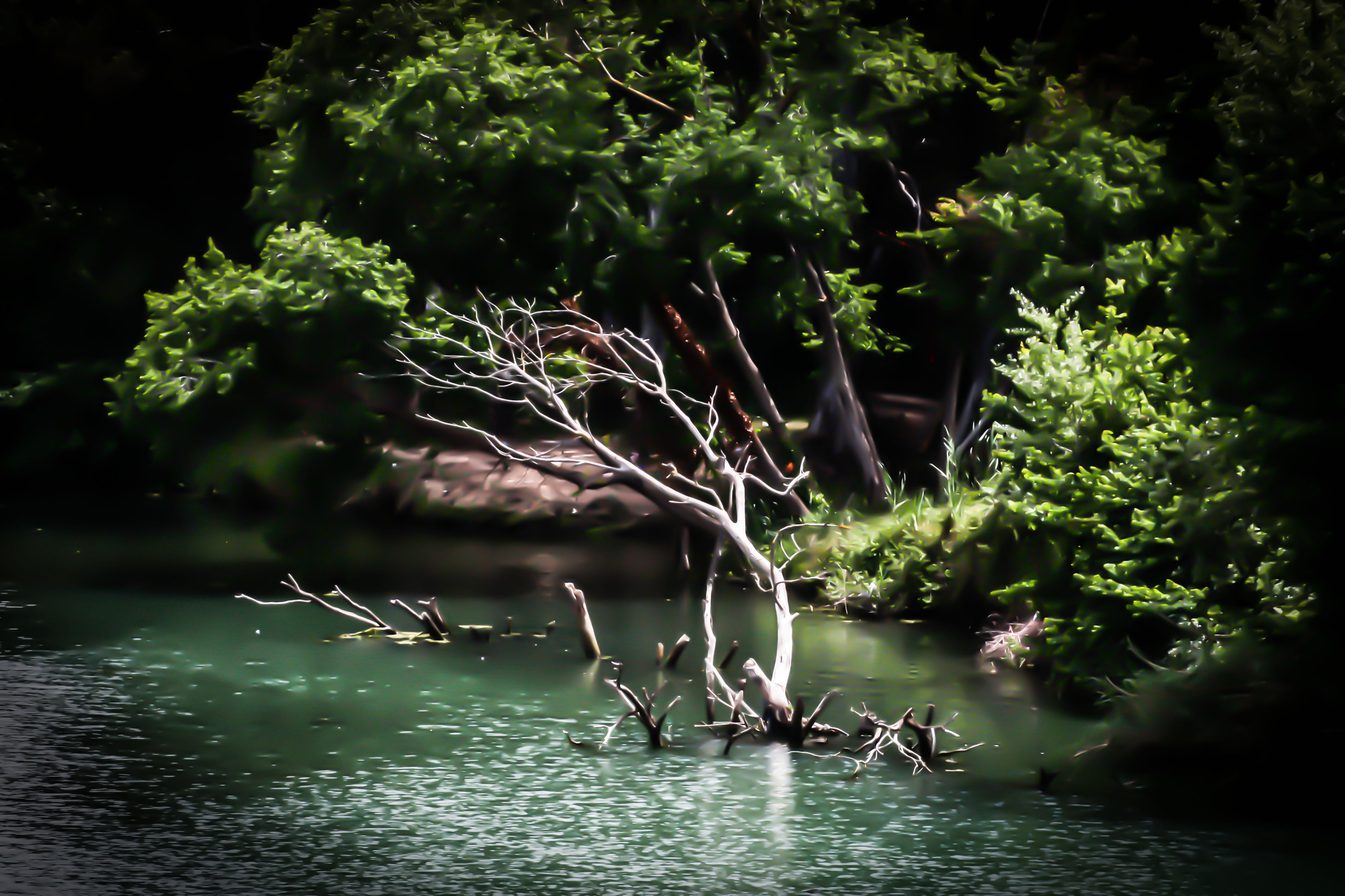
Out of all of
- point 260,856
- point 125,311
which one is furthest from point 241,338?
point 125,311

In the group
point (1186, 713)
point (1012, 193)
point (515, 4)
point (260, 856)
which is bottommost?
point (260, 856)

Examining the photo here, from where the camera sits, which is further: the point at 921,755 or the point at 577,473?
the point at 577,473

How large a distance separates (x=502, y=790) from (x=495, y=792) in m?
0.10

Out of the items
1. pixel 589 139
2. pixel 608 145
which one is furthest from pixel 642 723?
pixel 608 145

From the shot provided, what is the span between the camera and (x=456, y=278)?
91.2ft

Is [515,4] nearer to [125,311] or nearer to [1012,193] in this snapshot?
[1012,193]

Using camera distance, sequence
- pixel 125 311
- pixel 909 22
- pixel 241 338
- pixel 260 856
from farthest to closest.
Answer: pixel 125 311 < pixel 909 22 < pixel 241 338 < pixel 260 856

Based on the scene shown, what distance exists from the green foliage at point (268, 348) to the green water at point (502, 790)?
12.6ft

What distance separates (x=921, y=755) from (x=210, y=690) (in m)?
8.38

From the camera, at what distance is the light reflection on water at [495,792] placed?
13.3 m

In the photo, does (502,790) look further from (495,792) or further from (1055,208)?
(1055,208)

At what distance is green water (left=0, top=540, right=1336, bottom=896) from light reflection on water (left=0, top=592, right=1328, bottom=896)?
0.12 ft

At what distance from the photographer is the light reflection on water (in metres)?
13.3

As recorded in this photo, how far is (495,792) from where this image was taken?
15695 millimetres
